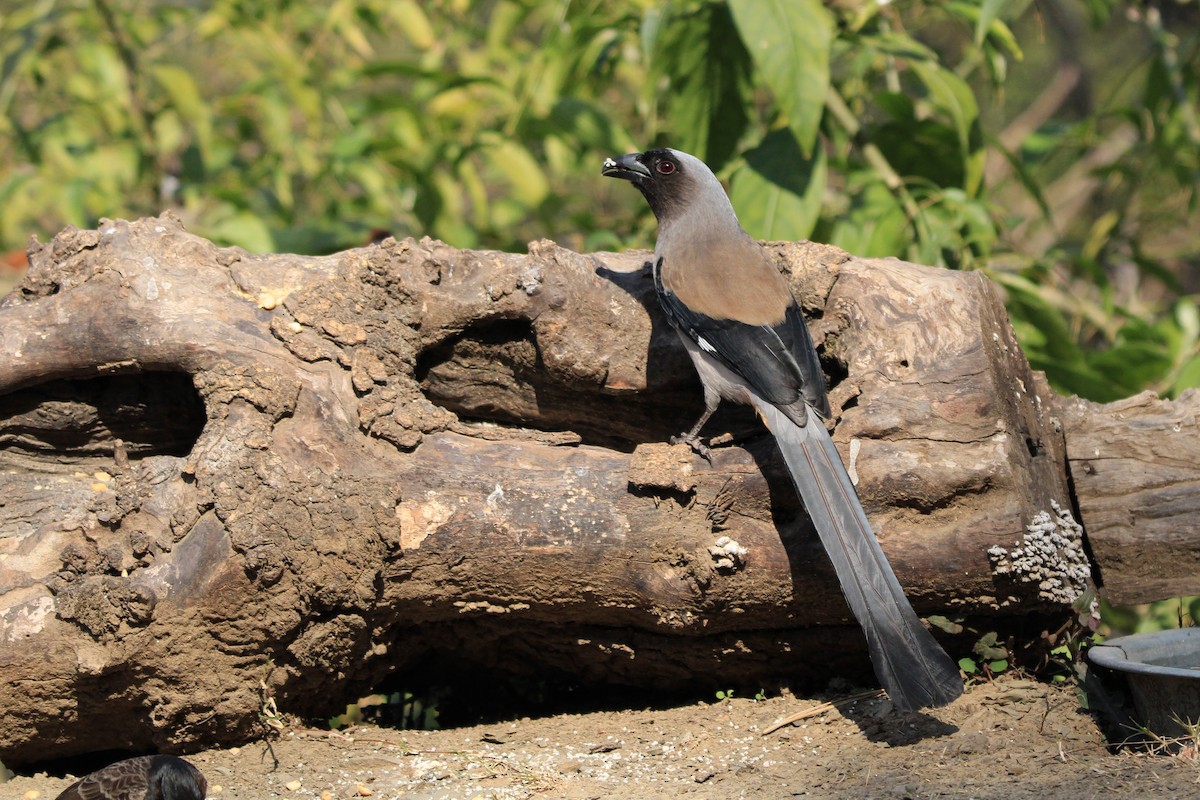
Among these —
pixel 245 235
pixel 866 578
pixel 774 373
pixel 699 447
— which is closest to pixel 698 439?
pixel 699 447

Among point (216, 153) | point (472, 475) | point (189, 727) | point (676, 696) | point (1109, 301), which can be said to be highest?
point (1109, 301)

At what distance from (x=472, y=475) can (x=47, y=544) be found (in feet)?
3.75

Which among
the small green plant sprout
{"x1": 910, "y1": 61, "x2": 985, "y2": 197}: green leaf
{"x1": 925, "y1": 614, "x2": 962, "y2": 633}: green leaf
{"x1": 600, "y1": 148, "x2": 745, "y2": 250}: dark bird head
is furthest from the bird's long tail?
{"x1": 910, "y1": 61, "x2": 985, "y2": 197}: green leaf

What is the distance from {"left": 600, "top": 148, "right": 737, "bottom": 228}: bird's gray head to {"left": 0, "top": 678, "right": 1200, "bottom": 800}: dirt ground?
1.61m

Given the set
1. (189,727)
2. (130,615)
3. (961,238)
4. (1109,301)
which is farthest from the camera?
(1109,301)

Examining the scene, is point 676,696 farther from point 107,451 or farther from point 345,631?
point 107,451

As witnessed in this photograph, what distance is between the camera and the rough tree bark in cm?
290

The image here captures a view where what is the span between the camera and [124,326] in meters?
3.14

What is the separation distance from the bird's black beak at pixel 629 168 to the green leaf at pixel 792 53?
0.58 metres

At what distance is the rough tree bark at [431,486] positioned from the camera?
114 inches

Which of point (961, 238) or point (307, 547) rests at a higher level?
point (961, 238)

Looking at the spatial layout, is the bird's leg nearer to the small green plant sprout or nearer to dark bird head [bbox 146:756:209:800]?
the small green plant sprout

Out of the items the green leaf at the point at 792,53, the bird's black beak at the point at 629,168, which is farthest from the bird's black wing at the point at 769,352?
the green leaf at the point at 792,53

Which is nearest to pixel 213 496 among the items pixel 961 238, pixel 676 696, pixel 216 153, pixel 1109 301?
pixel 676 696
